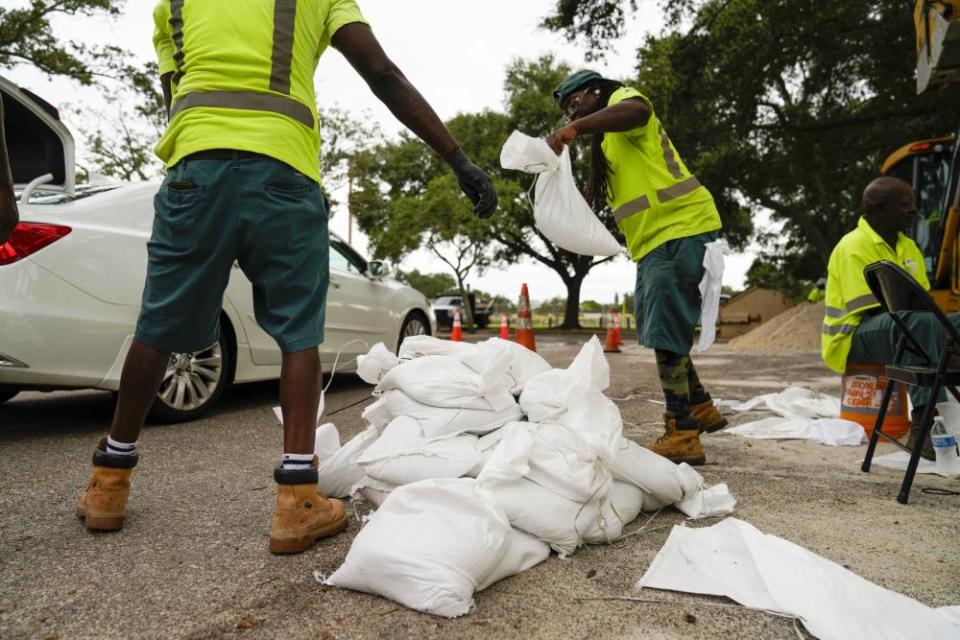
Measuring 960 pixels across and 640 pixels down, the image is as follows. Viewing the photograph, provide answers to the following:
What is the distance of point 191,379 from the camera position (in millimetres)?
4258

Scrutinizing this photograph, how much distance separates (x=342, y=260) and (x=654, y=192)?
11.4 feet

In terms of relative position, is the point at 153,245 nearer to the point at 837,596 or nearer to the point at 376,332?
the point at 837,596

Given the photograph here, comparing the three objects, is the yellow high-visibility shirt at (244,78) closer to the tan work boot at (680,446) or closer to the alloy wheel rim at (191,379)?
the tan work boot at (680,446)

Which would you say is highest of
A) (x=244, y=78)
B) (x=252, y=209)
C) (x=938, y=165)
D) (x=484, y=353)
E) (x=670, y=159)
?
(x=938, y=165)

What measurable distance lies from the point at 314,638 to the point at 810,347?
44.1 ft

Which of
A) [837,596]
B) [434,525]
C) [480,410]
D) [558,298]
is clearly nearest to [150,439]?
[480,410]

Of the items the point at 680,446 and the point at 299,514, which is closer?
the point at 299,514

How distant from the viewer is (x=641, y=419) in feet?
14.9

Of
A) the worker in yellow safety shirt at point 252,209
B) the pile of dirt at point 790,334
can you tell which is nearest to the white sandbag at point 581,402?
the worker in yellow safety shirt at point 252,209

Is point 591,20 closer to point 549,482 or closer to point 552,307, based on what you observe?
point 549,482

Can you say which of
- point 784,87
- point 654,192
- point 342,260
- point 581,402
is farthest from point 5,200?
point 784,87

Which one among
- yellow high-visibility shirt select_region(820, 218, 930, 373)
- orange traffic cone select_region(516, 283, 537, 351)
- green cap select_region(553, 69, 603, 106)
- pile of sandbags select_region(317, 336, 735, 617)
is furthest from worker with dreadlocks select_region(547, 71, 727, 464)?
orange traffic cone select_region(516, 283, 537, 351)

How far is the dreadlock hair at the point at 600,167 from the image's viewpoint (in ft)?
10.8

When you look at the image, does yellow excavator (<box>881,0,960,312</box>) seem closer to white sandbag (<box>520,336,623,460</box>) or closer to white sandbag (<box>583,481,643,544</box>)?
white sandbag (<box>520,336,623,460</box>)
